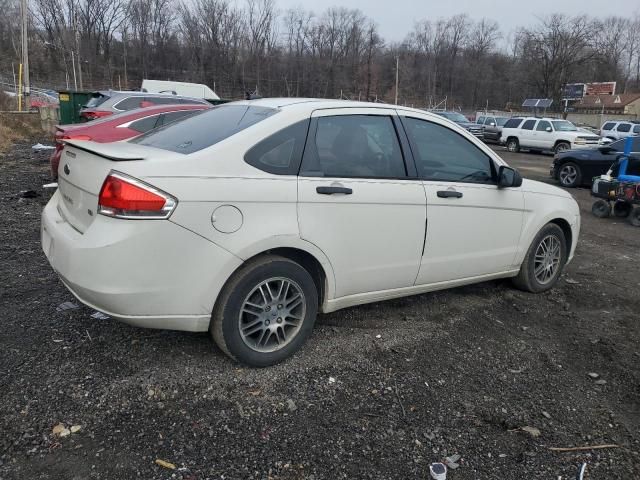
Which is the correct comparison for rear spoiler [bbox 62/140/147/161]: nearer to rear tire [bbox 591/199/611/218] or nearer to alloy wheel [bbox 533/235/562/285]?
alloy wheel [bbox 533/235/562/285]

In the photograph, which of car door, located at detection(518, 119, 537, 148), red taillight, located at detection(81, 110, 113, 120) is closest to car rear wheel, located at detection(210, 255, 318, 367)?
red taillight, located at detection(81, 110, 113, 120)

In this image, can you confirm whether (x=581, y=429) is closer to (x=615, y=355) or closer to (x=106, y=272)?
(x=615, y=355)

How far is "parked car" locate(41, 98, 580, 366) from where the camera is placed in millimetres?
2855

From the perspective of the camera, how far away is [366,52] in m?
84.4

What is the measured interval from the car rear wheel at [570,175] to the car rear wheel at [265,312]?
12.9 meters

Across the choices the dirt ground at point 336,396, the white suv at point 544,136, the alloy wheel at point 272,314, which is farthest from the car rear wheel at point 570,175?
the alloy wheel at point 272,314

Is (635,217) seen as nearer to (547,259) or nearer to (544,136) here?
(547,259)

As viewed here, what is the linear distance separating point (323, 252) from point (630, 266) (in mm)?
4942

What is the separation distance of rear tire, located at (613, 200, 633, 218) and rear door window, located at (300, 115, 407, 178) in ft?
26.1

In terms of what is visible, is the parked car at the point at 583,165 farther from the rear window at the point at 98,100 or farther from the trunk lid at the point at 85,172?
the trunk lid at the point at 85,172

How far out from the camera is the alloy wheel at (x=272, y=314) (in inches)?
127

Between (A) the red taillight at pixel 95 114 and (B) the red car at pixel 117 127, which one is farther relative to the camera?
(A) the red taillight at pixel 95 114

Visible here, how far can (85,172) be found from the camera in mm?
3150

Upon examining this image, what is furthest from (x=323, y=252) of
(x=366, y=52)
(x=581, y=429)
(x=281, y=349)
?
(x=366, y=52)
